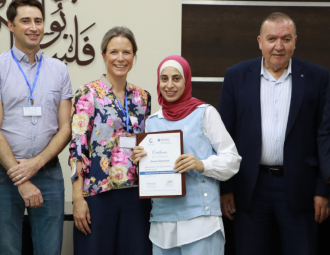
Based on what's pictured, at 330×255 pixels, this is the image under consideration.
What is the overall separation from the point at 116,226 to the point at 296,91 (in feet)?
3.72

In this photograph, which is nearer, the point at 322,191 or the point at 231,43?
the point at 322,191

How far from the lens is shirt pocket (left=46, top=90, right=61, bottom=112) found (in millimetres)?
2406

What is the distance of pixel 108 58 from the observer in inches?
90.7

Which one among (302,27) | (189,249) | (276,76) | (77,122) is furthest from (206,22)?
(189,249)

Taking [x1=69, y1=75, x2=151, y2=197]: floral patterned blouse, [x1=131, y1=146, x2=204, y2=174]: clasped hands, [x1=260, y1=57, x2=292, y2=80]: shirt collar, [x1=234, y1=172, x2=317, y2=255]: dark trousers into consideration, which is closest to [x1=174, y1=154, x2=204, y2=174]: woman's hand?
[x1=131, y1=146, x2=204, y2=174]: clasped hands

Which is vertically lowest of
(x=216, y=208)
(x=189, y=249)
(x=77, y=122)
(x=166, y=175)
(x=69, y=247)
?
(x=69, y=247)

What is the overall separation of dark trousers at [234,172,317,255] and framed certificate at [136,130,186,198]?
481 millimetres

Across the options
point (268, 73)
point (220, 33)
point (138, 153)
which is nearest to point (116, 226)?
point (138, 153)

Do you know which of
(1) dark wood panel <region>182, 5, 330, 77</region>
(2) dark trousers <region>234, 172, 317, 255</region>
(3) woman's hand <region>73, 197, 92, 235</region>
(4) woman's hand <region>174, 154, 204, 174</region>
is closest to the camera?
(4) woman's hand <region>174, 154, 204, 174</region>

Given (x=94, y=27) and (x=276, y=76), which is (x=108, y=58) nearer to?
(x=276, y=76)

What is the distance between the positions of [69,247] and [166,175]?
105cm

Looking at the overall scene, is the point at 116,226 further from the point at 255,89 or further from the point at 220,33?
the point at 220,33

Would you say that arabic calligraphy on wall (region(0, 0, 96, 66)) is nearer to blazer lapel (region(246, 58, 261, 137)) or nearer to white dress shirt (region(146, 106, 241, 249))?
blazer lapel (region(246, 58, 261, 137))

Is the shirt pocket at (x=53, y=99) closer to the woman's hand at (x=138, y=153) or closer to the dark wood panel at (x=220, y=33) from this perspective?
the woman's hand at (x=138, y=153)
